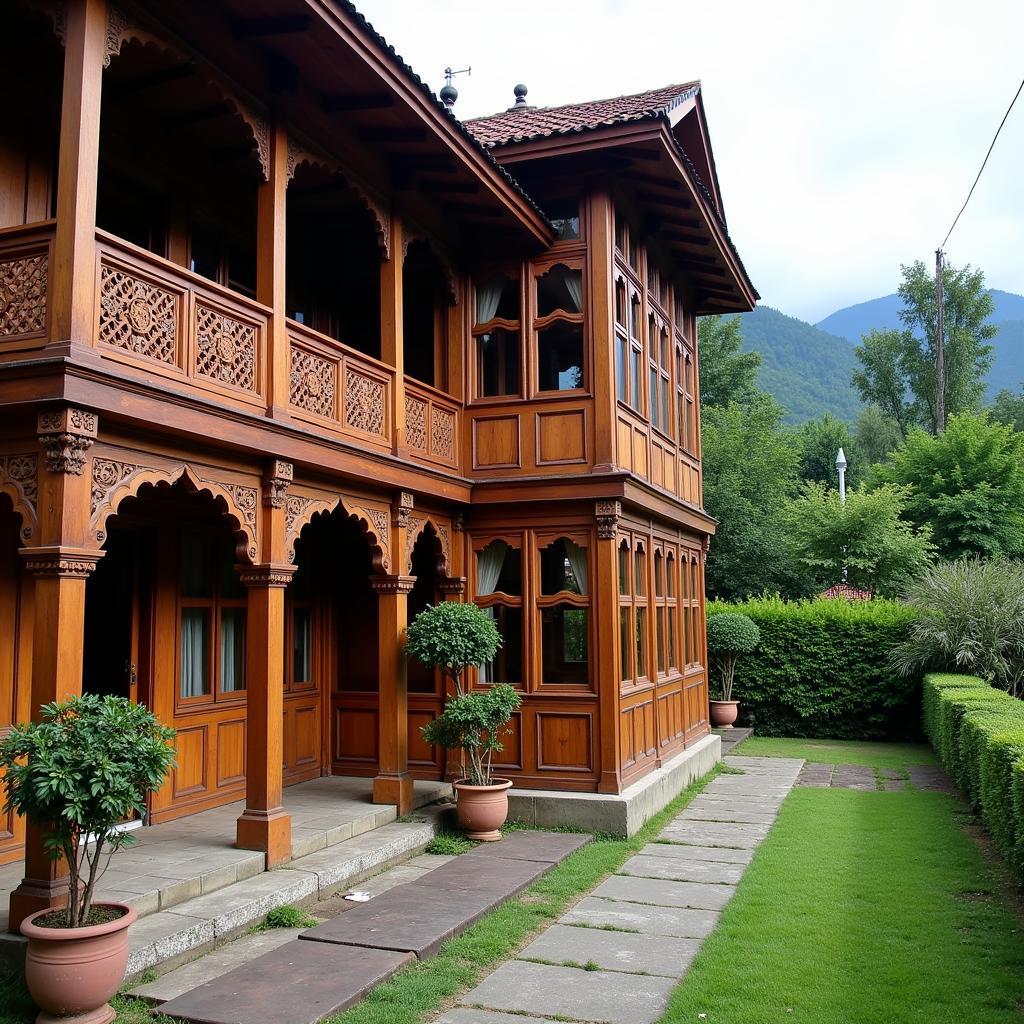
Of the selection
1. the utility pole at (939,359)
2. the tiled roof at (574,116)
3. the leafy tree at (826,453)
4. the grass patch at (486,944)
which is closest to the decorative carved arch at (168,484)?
the grass patch at (486,944)

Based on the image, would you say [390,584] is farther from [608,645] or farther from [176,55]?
[176,55]

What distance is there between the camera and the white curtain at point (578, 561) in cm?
1036

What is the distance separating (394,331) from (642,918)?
5.66 m

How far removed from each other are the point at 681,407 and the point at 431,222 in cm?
560

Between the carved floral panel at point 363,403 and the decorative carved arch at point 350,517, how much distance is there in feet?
2.39

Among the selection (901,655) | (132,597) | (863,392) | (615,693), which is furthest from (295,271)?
(863,392)

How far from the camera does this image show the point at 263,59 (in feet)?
24.5

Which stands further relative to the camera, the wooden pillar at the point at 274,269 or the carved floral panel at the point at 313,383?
the carved floral panel at the point at 313,383

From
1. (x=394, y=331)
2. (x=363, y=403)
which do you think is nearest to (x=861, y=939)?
(x=363, y=403)

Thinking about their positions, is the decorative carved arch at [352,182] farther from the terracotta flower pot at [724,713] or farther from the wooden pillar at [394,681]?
the terracotta flower pot at [724,713]

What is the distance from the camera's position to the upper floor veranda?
5.71 m

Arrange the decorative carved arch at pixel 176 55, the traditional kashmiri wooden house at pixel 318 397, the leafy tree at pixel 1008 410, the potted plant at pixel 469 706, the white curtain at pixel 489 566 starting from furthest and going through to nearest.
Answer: the leafy tree at pixel 1008 410 < the white curtain at pixel 489 566 < the potted plant at pixel 469 706 < the decorative carved arch at pixel 176 55 < the traditional kashmiri wooden house at pixel 318 397

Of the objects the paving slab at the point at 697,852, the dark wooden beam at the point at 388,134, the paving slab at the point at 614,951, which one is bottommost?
the paving slab at the point at 697,852

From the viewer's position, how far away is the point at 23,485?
18.0ft
